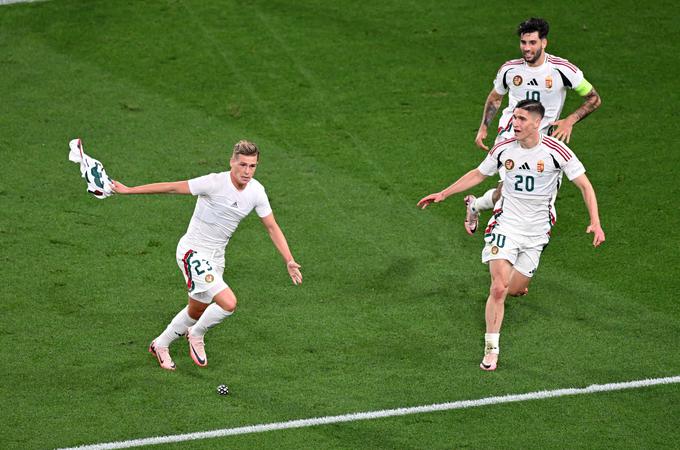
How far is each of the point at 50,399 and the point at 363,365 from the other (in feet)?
9.14

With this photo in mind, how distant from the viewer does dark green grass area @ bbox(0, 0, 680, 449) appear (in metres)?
10.2

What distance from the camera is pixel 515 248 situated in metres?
10.9

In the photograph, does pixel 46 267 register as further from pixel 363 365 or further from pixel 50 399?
pixel 363 365

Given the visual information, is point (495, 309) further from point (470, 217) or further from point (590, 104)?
point (590, 104)

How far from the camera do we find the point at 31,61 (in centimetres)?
1748

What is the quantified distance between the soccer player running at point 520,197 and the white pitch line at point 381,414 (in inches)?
23.3

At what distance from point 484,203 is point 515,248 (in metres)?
2.07

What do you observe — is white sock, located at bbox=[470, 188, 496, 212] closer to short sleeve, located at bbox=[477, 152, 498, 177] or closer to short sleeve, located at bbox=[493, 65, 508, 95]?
short sleeve, located at bbox=[493, 65, 508, 95]

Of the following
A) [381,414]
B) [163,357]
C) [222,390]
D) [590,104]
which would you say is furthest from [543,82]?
[163,357]

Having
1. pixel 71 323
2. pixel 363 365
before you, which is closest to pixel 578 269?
pixel 363 365

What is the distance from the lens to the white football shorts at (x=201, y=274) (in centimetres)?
1036

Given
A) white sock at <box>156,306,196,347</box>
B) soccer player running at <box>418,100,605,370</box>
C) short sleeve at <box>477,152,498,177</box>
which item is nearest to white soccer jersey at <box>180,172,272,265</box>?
white sock at <box>156,306,196,347</box>

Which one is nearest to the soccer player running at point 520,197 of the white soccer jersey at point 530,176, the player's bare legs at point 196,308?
the white soccer jersey at point 530,176

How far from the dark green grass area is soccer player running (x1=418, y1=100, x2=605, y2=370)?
71 centimetres
